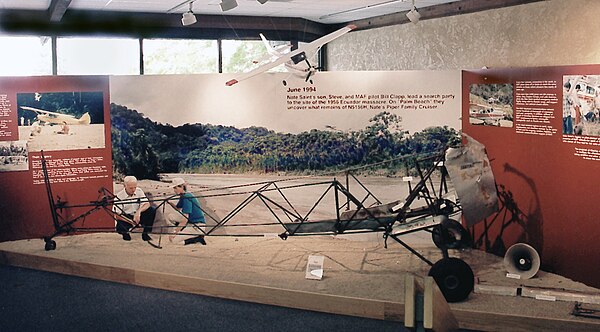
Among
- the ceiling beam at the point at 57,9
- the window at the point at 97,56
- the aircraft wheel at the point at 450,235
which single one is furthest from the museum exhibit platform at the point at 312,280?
the window at the point at 97,56

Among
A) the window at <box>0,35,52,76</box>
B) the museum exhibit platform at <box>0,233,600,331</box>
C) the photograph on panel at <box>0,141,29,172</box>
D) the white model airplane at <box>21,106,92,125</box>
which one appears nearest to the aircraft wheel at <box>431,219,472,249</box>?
the museum exhibit platform at <box>0,233,600,331</box>

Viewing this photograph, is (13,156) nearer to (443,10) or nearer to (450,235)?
(450,235)

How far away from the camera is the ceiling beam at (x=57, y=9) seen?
10.1 m

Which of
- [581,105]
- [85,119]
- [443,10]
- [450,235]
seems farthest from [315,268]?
[443,10]

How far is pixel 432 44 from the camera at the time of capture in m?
11.6

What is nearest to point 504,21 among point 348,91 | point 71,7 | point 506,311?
point 348,91

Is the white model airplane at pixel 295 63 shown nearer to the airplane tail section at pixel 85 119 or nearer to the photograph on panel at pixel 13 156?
the airplane tail section at pixel 85 119

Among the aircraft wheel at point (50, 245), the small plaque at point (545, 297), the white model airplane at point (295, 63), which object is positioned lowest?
the small plaque at point (545, 297)

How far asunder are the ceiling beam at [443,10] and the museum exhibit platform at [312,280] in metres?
3.34

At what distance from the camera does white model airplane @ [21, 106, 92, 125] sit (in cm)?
984

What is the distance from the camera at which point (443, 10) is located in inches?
442

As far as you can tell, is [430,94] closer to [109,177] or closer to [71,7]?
[109,177]

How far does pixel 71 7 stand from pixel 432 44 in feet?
18.9

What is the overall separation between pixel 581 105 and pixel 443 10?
3.97 m
